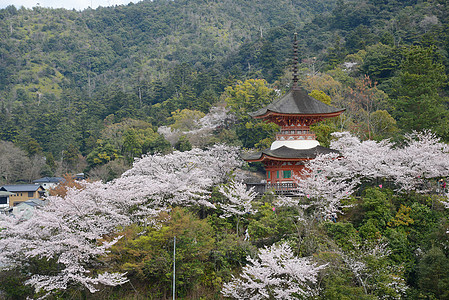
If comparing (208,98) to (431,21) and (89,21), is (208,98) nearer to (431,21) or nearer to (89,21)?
(431,21)

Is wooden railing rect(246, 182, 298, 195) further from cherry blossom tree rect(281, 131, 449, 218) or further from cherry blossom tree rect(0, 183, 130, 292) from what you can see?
cherry blossom tree rect(0, 183, 130, 292)

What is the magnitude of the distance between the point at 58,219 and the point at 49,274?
256 centimetres

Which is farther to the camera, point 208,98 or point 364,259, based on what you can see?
point 208,98

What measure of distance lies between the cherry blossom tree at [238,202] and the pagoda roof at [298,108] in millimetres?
4915

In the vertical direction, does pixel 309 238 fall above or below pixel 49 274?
above

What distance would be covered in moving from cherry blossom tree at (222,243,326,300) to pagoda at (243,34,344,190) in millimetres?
6841

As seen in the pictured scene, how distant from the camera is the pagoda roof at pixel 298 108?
22609 millimetres

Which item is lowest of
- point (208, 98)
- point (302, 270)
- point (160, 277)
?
point (160, 277)

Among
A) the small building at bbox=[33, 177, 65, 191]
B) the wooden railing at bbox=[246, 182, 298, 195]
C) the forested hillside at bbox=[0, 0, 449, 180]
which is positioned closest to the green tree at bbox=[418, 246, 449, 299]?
the wooden railing at bbox=[246, 182, 298, 195]

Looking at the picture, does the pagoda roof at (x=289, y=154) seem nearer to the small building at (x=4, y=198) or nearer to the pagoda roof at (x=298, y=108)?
the pagoda roof at (x=298, y=108)

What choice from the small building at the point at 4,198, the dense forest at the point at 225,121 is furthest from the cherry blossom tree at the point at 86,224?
the small building at the point at 4,198

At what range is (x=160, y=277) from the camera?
715 inches

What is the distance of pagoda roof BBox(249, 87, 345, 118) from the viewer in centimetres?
2261

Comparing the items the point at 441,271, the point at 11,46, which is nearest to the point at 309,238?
the point at 441,271
